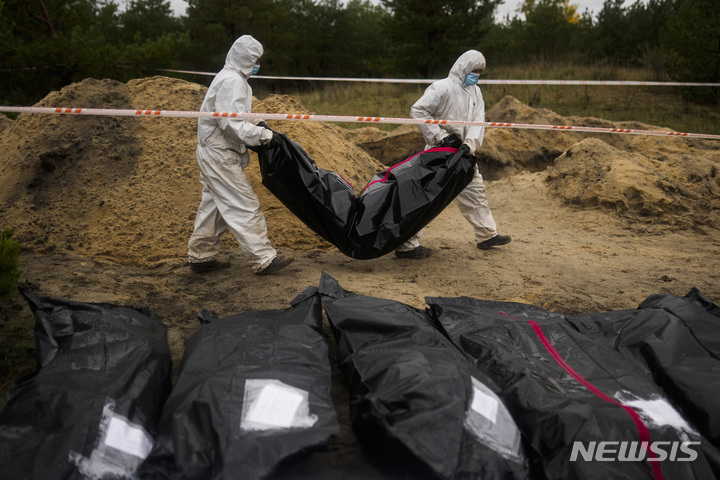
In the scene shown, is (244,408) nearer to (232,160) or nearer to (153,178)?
(232,160)

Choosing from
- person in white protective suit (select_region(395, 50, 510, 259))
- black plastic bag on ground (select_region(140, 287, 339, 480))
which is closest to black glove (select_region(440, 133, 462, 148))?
person in white protective suit (select_region(395, 50, 510, 259))

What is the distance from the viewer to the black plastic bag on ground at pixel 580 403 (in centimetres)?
A: 183

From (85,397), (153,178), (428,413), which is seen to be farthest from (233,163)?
(428,413)

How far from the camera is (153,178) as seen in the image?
5.05 meters

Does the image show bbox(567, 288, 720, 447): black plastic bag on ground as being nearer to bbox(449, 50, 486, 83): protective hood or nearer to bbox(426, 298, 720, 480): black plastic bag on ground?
bbox(426, 298, 720, 480): black plastic bag on ground

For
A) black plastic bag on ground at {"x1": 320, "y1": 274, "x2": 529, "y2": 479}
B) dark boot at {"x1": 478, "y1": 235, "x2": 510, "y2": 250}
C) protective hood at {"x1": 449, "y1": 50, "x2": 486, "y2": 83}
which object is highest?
protective hood at {"x1": 449, "y1": 50, "x2": 486, "y2": 83}

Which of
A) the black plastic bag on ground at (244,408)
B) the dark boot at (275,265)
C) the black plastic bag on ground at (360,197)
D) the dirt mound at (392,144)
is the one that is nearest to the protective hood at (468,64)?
the black plastic bag on ground at (360,197)

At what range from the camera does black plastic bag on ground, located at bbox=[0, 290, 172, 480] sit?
1.68 m

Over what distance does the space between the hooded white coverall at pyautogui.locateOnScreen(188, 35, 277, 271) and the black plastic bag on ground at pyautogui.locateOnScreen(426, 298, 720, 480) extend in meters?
1.73

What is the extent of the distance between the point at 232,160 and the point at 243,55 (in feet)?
2.42

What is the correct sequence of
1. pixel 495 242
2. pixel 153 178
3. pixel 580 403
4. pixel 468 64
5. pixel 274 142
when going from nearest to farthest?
pixel 580 403
pixel 274 142
pixel 468 64
pixel 495 242
pixel 153 178

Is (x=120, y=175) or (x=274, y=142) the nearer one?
(x=274, y=142)

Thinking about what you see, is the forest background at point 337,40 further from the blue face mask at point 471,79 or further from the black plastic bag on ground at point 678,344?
the black plastic bag on ground at point 678,344

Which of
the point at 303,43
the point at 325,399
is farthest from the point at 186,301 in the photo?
the point at 303,43
